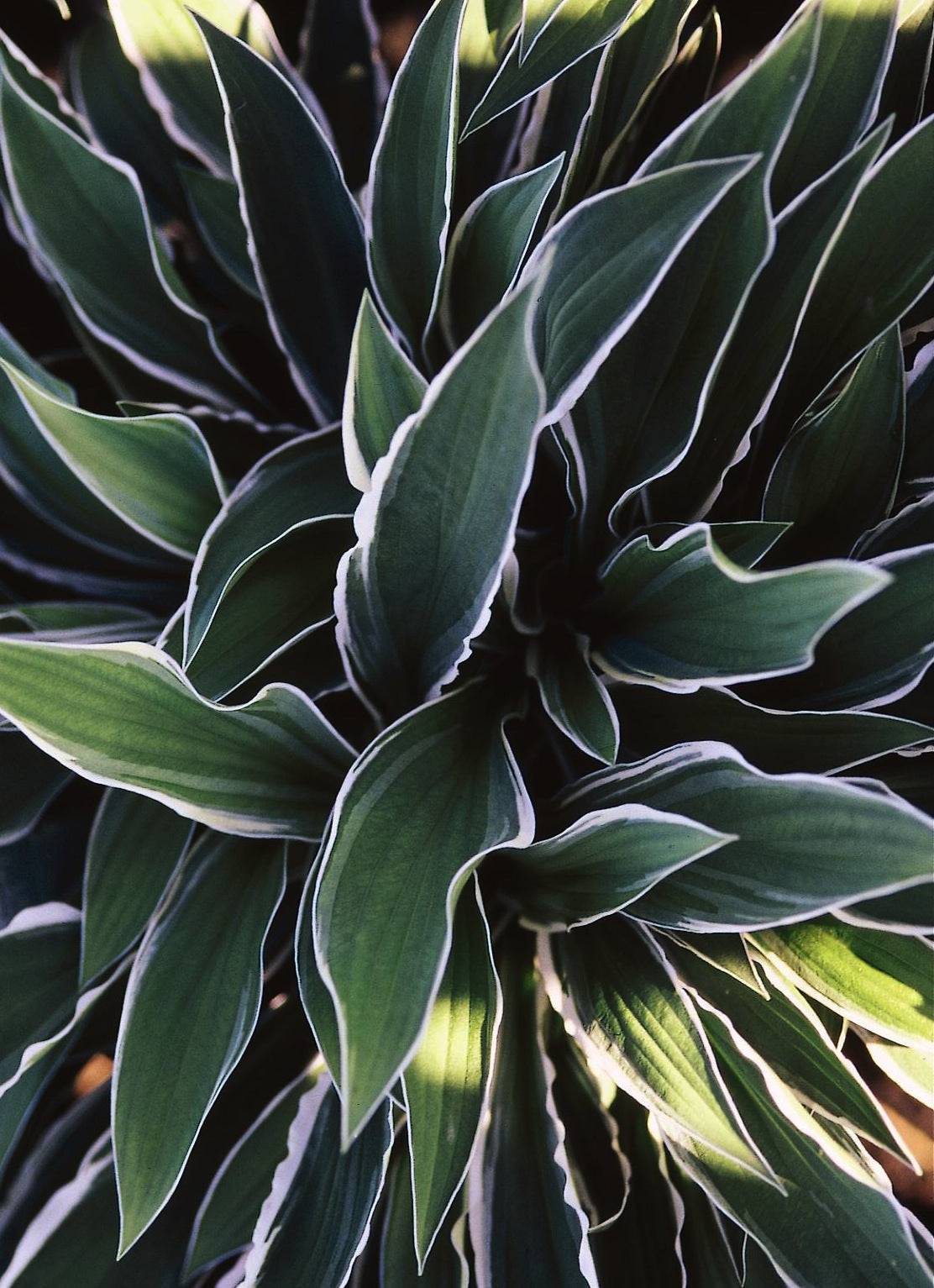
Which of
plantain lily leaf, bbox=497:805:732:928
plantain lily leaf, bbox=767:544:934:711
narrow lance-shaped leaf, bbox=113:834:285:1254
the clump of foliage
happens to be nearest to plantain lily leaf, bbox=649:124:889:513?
the clump of foliage

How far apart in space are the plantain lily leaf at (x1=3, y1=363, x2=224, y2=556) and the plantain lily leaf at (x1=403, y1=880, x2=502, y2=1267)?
10.5 inches

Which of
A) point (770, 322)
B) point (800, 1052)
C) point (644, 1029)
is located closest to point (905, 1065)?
point (800, 1052)

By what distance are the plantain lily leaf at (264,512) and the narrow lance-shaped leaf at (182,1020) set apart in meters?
0.15

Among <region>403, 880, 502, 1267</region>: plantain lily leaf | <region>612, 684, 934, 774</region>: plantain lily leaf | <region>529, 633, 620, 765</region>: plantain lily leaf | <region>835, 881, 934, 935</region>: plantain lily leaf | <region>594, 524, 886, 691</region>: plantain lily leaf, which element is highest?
<region>594, 524, 886, 691</region>: plantain lily leaf

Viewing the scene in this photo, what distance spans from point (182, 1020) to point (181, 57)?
0.58 metres

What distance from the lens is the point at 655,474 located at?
1.74ft

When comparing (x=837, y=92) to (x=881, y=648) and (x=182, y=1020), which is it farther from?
(x=182, y=1020)

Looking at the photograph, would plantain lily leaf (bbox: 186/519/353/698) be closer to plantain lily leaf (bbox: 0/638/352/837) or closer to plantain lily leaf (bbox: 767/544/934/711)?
plantain lily leaf (bbox: 0/638/352/837)

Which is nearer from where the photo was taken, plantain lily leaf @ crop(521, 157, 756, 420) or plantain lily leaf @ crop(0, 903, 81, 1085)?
plantain lily leaf @ crop(521, 157, 756, 420)

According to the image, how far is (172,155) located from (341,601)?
467mm

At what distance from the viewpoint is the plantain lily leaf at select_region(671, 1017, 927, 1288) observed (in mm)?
493

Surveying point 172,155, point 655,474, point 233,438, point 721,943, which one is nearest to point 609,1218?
point 721,943

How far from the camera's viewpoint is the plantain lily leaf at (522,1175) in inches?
21.6

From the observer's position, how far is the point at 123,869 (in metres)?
0.59
